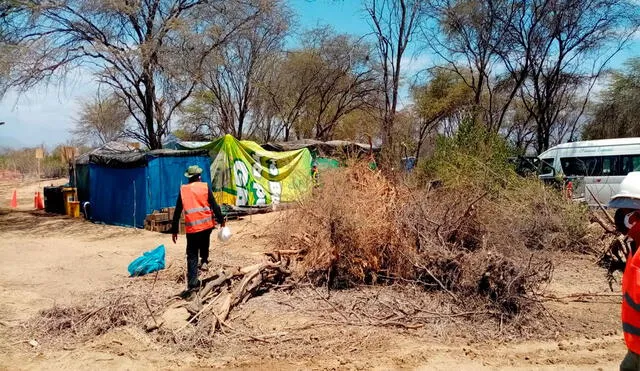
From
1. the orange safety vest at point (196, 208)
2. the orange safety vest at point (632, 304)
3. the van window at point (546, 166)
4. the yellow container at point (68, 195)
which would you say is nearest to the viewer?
the orange safety vest at point (632, 304)

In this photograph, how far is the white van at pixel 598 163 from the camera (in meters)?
14.2

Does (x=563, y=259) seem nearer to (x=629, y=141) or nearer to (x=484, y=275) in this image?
(x=484, y=275)

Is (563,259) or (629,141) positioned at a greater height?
(629,141)

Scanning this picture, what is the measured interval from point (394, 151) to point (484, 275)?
110 inches

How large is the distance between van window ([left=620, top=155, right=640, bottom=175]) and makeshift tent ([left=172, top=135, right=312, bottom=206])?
8526 mm

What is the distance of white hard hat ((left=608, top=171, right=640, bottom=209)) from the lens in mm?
3020

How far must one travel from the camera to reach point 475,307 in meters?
5.66

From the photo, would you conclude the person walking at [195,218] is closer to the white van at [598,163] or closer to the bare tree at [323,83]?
the white van at [598,163]

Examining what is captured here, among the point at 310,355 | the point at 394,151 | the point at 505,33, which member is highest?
the point at 505,33

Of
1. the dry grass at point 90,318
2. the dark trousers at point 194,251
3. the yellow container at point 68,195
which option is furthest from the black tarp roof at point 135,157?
the dry grass at point 90,318

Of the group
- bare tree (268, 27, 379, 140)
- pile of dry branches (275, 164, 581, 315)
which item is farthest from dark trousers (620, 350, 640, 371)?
bare tree (268, 27, 379, 140)

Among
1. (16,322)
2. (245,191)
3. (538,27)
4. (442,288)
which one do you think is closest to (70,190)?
(245,191)

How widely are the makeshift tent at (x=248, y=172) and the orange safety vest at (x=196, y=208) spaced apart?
710cm

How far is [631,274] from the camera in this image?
259 centimetres
